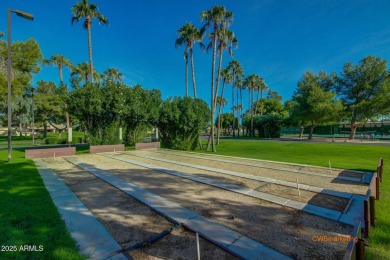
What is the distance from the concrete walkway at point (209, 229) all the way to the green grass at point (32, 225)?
1.69 m

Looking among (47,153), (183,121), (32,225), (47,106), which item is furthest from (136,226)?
(47,106)

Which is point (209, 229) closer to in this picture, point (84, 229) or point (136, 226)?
point (136, 226)

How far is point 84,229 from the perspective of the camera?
324cm

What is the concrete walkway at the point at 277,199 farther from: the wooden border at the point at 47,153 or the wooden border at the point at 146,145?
the wooden border at the point at 146,145

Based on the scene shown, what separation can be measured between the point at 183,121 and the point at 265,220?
46.9 ft

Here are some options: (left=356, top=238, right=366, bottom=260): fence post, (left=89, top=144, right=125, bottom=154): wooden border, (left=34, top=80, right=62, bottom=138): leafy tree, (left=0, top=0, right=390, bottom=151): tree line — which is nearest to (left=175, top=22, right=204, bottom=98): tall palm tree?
(left=0, top=0, right=390, bottom=151): tree line

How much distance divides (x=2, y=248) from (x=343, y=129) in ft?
152

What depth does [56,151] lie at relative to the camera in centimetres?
1248

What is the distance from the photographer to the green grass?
2543 millimetres

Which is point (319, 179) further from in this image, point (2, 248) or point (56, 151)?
point (56, 151)

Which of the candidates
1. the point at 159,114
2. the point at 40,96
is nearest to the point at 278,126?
the point at 159,114

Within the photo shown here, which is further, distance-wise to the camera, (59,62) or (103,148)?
(59,62)

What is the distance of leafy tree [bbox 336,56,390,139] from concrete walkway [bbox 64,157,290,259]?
3398 cm

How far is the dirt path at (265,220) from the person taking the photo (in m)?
2.79
